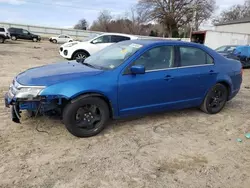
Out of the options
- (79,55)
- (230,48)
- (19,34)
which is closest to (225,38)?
(230,48)

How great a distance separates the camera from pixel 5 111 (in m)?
4.18

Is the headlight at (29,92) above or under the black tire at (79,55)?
under

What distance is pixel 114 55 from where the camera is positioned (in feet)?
12.9

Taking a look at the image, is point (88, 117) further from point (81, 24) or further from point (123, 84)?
point (81, 24)

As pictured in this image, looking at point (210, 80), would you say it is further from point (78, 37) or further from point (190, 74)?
point (78, 37)

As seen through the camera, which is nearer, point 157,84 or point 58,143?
point 58,143

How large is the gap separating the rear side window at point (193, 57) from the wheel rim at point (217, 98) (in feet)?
2.15

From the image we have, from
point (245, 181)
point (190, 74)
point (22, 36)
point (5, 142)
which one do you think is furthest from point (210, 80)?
point (22, 36)

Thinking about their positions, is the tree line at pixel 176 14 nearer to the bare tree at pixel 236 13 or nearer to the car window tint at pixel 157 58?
the bare tree at pixel 236 13

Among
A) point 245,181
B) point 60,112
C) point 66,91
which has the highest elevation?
point 66,91

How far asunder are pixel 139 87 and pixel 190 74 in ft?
3.78

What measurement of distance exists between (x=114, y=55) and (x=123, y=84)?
77 cm

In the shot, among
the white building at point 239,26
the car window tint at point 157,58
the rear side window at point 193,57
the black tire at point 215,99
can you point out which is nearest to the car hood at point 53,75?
the car window tint at point 157,58

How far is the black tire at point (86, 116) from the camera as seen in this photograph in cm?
318
